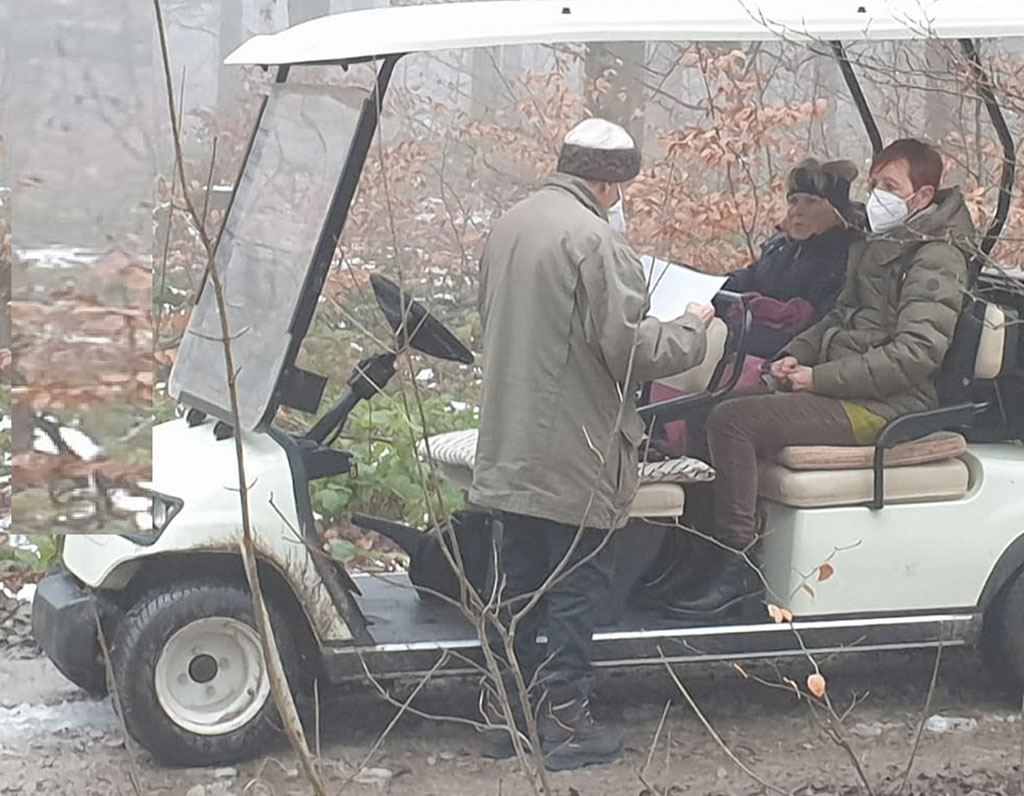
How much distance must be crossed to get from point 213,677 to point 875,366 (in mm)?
2164

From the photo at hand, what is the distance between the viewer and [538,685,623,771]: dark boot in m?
5.19

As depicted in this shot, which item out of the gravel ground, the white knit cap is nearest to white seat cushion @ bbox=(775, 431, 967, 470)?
the gravel ground

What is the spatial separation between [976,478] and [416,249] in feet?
21.3

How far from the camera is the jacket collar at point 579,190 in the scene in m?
5.12

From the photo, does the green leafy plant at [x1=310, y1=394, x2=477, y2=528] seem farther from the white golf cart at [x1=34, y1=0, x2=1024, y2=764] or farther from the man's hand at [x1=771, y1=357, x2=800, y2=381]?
the man's hand at [x1=771, y1=357, x2=800, y2=381]

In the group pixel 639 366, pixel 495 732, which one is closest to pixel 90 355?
pixel 639 366

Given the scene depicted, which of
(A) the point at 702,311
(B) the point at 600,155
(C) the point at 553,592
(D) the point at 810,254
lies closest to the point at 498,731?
(C) the point at 553,592

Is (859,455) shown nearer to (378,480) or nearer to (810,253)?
(810,253)

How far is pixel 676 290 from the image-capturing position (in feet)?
17.5

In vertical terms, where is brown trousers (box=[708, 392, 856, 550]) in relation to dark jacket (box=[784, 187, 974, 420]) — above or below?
below

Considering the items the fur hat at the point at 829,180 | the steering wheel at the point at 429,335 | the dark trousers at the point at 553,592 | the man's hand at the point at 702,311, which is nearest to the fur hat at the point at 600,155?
the man's hand at the point at 702,311

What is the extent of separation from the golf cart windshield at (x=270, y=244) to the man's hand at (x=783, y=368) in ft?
4.97

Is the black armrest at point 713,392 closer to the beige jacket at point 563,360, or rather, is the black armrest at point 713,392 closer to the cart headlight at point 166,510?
the beige jacket at point 563,360

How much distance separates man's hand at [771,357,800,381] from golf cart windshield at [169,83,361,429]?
1.51 m
